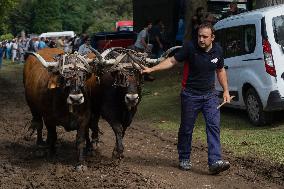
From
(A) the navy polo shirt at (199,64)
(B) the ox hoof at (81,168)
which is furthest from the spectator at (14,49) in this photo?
(A) the navy polo shirt at (199,64)

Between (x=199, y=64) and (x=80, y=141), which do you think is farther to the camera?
(x=80, y=141)

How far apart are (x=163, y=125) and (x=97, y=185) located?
19.2 ft

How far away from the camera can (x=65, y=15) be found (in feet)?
317

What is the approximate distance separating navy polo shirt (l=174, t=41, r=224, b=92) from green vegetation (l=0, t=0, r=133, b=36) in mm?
69215

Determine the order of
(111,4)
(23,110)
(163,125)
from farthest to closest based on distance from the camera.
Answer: (111,4) → (23,110) → (163,125)

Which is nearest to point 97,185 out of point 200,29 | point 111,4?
point 200,29

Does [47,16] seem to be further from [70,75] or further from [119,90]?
[70,75]

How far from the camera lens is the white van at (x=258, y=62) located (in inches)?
460

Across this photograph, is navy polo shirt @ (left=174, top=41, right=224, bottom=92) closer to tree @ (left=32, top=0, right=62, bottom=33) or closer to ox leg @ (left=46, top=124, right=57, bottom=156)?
ox leg @ (left=46, top=124, right=57, bottom=156)

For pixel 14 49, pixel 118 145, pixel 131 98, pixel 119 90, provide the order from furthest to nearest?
pixel 14 49 → pixel 119 90 → pixel 118 145 → pixel 131 98

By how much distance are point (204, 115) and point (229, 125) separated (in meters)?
4.37

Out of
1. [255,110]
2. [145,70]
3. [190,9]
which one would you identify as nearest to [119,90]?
[145,70]

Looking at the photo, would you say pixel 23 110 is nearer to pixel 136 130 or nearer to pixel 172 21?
pixel 136 130

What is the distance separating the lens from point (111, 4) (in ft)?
371
